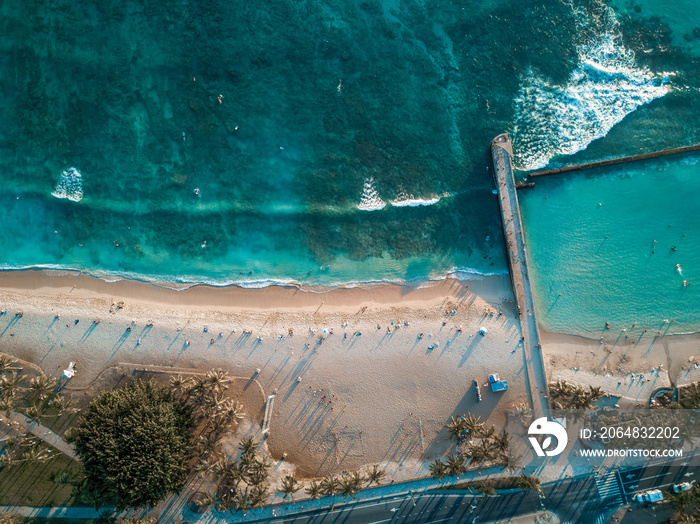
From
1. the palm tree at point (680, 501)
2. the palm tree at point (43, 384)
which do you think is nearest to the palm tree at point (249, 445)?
the palm tree at point (43, 384)

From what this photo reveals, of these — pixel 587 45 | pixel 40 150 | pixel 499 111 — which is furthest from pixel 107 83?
pixel 587 45

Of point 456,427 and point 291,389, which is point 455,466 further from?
point 291,389

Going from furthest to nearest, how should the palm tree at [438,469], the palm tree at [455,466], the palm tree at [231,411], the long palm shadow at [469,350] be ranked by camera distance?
the long palm shadow at [469,350] < the palm tree at [231,411] < the palm tree at [438,469] < the palm tree at [455,466]

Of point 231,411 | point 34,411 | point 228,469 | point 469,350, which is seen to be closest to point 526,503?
point 469,350

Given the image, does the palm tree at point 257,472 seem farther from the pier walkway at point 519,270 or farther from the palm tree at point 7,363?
the pier walkway at point 519,270

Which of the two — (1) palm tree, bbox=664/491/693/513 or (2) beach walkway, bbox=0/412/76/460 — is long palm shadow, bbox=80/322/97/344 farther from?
(1) palm tree, bbox=664/491/693/513
